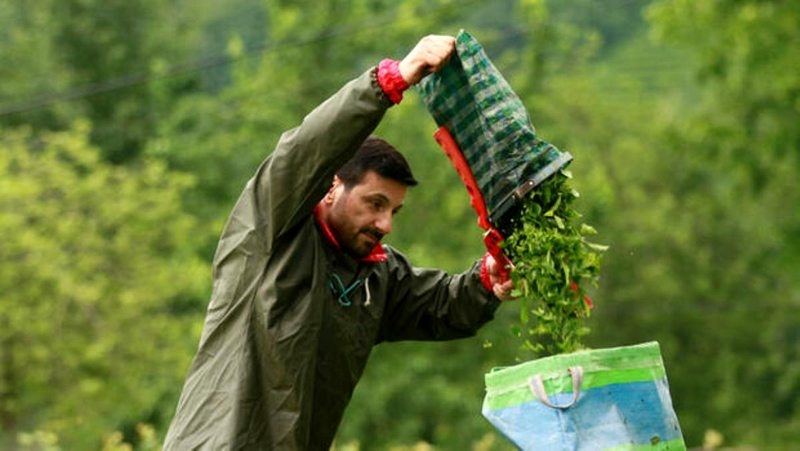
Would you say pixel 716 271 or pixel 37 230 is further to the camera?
pixel 716 271

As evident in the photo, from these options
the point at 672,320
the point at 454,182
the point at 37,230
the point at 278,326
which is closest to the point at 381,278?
the point at 278,326

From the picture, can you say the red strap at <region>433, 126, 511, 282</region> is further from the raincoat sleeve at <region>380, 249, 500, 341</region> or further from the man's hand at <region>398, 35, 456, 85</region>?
the man's hand at <region>398, 35, 456, 85</region>

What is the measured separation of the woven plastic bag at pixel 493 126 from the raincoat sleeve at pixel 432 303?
56cm

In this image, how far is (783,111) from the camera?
22484 millimetres

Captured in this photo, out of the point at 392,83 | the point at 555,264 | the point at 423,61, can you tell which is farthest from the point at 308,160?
the point at 555,264

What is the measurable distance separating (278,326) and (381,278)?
1.97ft

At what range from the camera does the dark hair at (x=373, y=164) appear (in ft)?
18.9

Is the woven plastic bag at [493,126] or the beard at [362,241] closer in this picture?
the woven plastic bag at [493,126]

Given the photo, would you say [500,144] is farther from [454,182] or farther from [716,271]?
[716,271]

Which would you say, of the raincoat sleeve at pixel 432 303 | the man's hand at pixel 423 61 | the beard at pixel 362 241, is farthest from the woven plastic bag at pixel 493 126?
the raincoat sleeve at pixel 432 303

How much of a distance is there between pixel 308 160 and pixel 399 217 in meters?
23.8

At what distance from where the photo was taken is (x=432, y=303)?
6.30 metres

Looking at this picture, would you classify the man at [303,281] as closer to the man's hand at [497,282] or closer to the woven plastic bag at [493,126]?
the woven plastic bag at [493,126]

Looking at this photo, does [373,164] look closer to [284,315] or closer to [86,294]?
[284,315]
